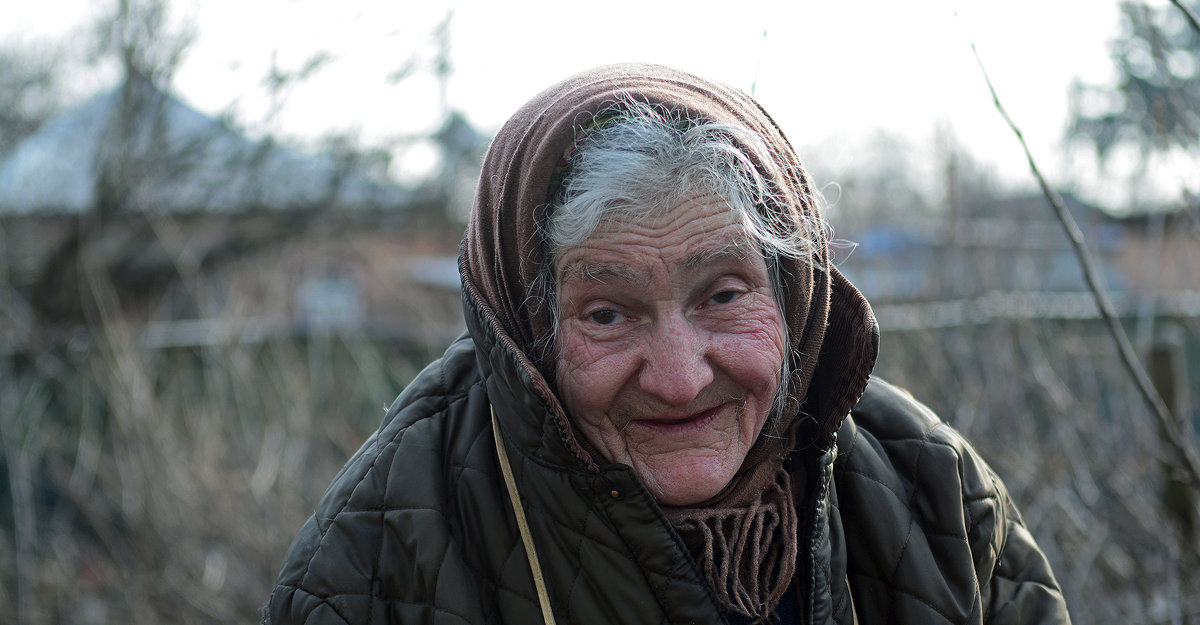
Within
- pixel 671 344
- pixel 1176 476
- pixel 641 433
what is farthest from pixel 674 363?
pixel 1176 476

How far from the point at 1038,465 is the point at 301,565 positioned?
3.27 m

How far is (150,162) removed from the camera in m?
6.09

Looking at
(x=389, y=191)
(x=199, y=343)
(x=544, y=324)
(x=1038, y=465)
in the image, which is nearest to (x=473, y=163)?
(x=389, y=191)

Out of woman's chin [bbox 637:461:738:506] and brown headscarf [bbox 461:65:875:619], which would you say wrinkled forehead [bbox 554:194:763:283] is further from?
woman's chin [bbox 637:461:738:506]

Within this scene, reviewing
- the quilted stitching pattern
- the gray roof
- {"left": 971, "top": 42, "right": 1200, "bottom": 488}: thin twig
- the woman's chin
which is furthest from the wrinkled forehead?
the gray roof

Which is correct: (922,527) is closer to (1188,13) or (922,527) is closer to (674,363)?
(674,363)

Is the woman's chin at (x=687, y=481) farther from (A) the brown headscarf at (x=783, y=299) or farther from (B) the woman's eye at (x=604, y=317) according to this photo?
(B) the woman's eye at (x=604, y=317)

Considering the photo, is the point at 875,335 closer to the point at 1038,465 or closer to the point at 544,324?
the point at 544,324

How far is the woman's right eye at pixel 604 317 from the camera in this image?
150cm

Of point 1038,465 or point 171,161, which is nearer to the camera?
point 1038,465

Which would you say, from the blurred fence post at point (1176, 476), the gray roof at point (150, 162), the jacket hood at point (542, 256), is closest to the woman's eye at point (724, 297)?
the jacket hood at point (542, 256)

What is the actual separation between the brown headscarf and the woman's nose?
0.56ft

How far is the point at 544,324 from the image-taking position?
5.07 feet

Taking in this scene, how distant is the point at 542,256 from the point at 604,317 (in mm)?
156
